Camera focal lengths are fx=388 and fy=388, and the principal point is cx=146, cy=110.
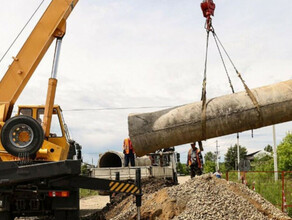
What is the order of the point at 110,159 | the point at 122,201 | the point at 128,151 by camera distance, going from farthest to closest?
the point at 110,159 → the point at 128,151 → the point at 122,201

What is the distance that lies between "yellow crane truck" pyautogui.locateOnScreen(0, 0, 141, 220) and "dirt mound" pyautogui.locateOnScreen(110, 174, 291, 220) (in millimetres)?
785

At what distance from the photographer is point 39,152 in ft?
25.0

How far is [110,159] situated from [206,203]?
322 inches

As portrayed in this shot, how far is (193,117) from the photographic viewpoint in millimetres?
5766

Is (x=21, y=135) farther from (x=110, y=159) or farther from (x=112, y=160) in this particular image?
(x=112, y=160)

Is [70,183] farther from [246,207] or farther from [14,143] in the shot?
[246,207]

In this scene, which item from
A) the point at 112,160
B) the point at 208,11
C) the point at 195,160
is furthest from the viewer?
the point at 112,160

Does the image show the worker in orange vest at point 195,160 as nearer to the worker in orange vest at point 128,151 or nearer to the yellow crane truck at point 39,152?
the worker in orange vest at point 128,151

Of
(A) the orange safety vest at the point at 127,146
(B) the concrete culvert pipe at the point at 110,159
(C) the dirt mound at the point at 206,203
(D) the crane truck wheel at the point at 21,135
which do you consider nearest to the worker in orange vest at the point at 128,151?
(A) the orange safety vest at the point at 127,146

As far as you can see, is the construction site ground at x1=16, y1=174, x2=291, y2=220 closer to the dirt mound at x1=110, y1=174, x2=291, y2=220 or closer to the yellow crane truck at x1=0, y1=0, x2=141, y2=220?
the dirt mound at x1=110, y1=174, x2=291, y2=220

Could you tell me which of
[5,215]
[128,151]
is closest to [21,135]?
[5,215]

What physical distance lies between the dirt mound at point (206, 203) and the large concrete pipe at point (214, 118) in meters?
2.22

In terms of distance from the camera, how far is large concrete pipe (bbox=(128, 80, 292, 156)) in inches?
226

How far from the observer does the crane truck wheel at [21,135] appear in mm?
7012
